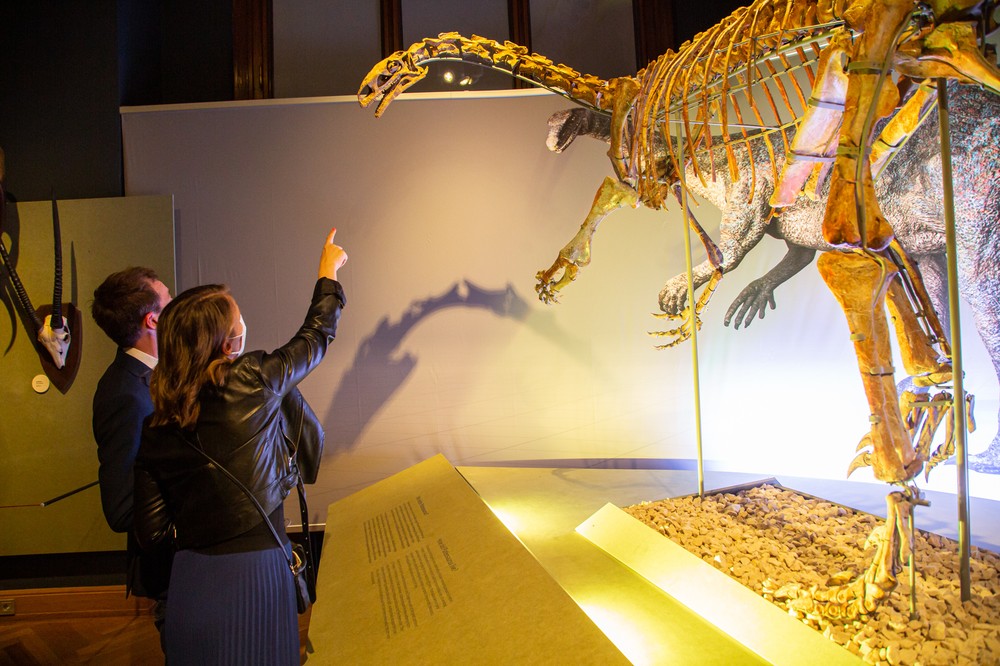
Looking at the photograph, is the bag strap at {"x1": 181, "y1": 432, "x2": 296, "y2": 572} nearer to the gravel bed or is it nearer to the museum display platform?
the museum display platform

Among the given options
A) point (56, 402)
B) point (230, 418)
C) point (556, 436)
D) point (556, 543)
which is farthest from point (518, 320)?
point (56, 402)

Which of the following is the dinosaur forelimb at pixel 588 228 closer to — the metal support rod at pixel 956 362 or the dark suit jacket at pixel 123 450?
the metal support rod at pixel 956 362

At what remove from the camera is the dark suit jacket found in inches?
71.5

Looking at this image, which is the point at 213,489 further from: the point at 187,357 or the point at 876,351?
the point at 876,351

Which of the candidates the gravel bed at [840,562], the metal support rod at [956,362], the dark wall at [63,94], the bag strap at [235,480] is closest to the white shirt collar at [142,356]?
the bag strap at [235,480]

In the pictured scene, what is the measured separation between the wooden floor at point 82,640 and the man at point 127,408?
5.20 feet

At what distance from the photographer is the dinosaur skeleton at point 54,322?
3635 millimetres

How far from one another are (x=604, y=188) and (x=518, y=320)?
129 centimetres

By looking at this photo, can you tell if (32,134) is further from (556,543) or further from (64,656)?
(556,543)

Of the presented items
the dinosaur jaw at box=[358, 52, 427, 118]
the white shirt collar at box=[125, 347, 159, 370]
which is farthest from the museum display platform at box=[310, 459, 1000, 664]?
the dinosaur jaw at box=[358, 52, 427, 118]

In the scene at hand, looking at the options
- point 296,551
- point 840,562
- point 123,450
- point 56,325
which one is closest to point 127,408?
point 123,450

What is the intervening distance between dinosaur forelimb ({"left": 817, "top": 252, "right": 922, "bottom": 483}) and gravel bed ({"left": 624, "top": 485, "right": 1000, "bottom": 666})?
0.30 meters

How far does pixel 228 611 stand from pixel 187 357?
26.5 inches

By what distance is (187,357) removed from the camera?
5.23 feet
